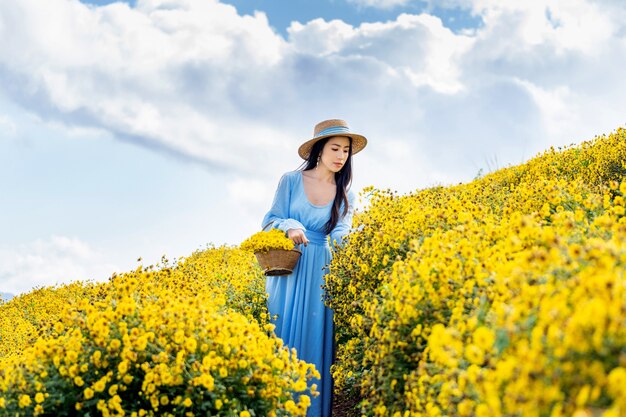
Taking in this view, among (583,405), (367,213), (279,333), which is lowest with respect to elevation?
(583,405)

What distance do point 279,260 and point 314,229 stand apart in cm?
67

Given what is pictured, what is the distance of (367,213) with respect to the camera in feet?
19.7

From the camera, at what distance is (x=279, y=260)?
5375mm

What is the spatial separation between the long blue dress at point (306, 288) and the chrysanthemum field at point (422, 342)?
0.47 meters

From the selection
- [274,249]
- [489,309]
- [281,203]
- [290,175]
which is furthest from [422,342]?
[290,175]

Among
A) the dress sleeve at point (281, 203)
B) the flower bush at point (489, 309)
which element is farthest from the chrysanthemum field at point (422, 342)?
the dress sleeve at point (281, 203)

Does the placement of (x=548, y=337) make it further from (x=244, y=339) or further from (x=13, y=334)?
(x=13, y=334)

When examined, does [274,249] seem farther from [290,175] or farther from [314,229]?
[290,175]

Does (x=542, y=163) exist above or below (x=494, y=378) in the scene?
above

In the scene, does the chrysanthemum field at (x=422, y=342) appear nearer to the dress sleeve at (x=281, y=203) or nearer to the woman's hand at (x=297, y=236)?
the woman's hand at (x=297, y=236)

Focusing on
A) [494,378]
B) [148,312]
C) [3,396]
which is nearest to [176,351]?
[148,312]

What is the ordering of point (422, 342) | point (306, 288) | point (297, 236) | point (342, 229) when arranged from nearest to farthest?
point (422, 342) → point (297, 236) → point (306, 288) → point (342, 229)

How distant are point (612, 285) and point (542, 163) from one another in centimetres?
717

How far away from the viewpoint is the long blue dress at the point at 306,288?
5535 mm
